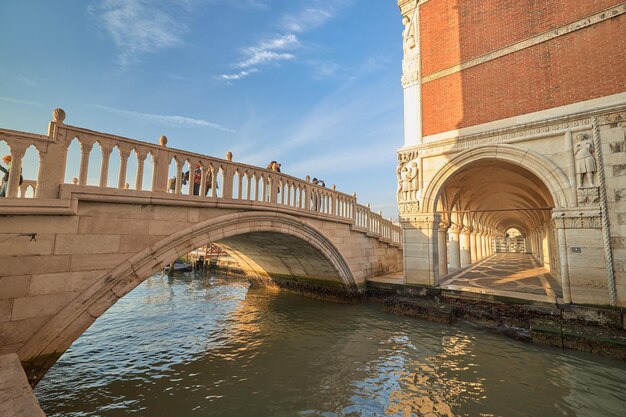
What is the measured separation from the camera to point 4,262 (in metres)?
3.76

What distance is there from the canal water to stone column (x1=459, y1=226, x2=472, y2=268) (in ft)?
34.2

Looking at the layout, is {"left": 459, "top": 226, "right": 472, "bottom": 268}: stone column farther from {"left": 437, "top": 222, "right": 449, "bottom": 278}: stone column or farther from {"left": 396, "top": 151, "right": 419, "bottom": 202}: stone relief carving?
{"left": 396, "top": 151, "right": 419, "bottom": 202}: stone relief carving

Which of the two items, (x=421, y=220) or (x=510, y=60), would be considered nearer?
(x=510, y=60)

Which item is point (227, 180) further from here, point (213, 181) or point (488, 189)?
point (488, 189)

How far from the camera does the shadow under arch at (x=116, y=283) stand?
158 inches

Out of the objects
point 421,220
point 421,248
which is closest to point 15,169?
point 421,220

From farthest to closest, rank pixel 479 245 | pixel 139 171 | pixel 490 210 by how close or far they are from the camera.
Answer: pixel 479 245
pixel 490 210
pixel 139 171

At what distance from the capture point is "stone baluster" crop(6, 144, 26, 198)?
390 cm

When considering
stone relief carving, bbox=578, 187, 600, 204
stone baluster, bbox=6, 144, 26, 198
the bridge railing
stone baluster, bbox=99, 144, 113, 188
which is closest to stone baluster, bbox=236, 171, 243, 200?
the bridge railing

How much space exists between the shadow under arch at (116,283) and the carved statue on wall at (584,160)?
26.0 feet

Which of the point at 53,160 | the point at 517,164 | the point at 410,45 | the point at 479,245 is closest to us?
the point at 53,160

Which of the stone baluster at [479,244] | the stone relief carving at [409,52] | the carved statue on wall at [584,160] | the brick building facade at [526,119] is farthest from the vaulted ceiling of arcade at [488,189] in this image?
the stone baluster at [479,244]

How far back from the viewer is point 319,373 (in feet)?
16.7

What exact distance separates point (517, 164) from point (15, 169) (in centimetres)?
1128
